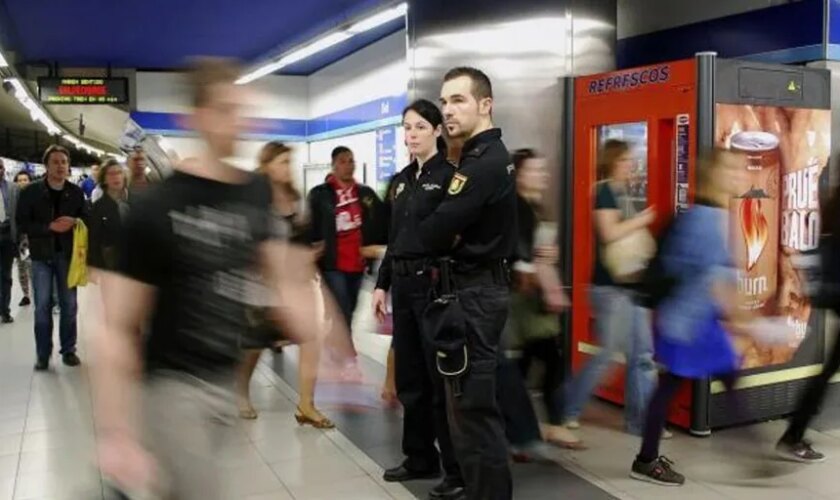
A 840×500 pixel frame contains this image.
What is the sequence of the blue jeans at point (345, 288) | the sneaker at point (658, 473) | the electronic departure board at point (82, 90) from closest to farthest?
1. the sneaker at point (658, 473)
2. the blue jeans at point (345, 288)
3. the electronic departure board at point (82, 90)

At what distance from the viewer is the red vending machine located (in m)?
4.20

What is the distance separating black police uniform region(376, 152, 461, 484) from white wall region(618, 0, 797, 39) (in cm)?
259

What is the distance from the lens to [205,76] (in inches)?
78.6

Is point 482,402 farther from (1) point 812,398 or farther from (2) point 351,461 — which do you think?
(1) point 812,398

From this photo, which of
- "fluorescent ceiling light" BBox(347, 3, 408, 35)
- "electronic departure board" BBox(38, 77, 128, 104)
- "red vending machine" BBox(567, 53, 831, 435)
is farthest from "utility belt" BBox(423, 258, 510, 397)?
"electronic departure board" BBox(38, 77, 128, 104)

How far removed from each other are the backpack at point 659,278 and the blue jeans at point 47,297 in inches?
166

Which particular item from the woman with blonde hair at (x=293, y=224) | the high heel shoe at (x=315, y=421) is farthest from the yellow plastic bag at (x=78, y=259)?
the high heel shoe at (x=315, y=421)

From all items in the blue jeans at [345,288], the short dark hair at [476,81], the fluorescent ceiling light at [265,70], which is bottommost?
the blue jeans at [345,288]

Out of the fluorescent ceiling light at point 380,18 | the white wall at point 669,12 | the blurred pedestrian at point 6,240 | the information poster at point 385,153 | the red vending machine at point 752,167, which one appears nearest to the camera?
the red vending machine at point 752,167

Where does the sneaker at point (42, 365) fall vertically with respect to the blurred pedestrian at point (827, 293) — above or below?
below

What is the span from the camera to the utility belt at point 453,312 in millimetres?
2848

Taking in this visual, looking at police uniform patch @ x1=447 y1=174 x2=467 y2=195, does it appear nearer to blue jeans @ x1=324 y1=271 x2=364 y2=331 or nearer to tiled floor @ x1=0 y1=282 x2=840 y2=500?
tiled floor @ x1=0 y1=282 x2=840 y2=500

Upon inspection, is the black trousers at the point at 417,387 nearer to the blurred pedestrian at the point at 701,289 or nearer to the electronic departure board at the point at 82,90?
the blurred pedestrian at the point at 701,289

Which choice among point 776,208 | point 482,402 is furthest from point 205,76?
point 776,208
